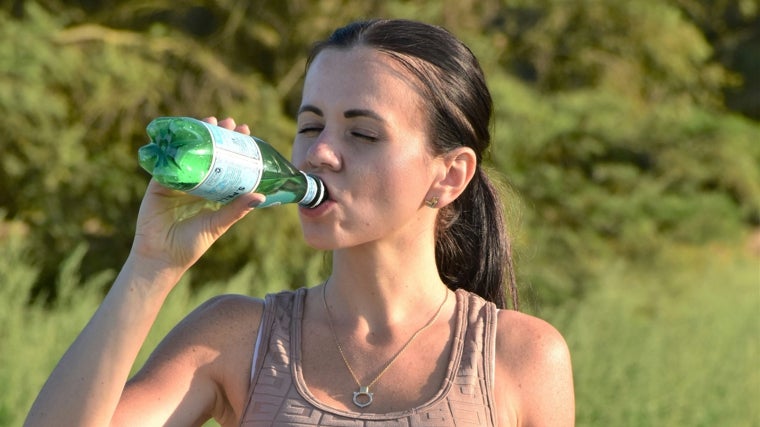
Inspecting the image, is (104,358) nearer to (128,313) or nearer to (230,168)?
(128,313)

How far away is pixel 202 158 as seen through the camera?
2.29 m

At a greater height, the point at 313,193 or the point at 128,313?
the point at 313,193

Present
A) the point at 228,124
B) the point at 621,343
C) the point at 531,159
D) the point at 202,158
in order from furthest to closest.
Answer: the point at 531,159
the point at 621,343
the point at 228,124
the point at 202,158

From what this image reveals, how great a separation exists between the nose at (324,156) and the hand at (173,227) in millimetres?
168

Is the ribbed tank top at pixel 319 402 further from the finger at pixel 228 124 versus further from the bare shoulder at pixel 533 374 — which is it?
the finger at pixel 228 124

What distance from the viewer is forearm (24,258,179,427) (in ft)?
7.68

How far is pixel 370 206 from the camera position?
260 cm

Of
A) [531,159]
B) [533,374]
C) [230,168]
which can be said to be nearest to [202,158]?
[230,168]

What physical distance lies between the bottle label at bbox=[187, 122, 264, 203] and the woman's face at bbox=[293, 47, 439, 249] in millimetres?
188

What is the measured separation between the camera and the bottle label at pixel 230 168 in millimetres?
2301

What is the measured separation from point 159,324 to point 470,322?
313 centimetres

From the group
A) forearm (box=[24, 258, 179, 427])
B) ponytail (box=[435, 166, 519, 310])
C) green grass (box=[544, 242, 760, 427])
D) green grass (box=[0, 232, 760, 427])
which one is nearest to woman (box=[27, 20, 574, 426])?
forearm (box=[24, 258, 179, 427])

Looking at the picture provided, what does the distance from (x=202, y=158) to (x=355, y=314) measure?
2.01 ft

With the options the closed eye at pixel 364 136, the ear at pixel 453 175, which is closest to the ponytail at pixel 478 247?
the ear at pixel 453 175
